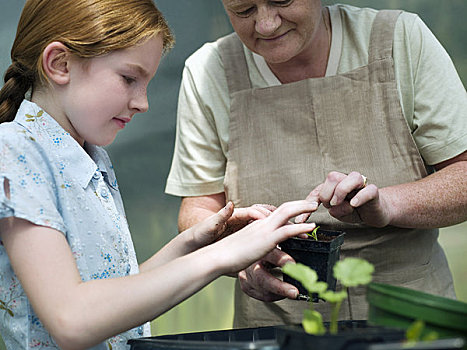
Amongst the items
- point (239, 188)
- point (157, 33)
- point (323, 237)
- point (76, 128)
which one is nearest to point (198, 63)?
point (239, 188)

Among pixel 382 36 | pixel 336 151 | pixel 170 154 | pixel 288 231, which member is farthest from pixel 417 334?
pixel 170 154

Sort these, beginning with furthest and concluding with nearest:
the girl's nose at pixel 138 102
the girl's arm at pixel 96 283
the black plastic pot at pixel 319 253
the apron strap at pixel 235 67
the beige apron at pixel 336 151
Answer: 1. the apron strap at pixel 235 67
2. the beige apron at pixel 336 151
3. the girl's nose at pixel 138 102
4. the black plastic pot at pixel 319 253
5. the girl's arm at pixel 96 283

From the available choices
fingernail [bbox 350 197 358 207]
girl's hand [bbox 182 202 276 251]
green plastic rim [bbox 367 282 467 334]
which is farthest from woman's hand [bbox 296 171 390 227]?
green plastic rim [bbox 367 282 467 334]

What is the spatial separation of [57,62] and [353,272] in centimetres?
81

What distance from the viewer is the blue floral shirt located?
1.03 m

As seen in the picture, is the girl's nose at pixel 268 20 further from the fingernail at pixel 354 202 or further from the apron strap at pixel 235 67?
the fingernail at pixel 354 202

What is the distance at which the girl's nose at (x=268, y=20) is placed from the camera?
1.54m

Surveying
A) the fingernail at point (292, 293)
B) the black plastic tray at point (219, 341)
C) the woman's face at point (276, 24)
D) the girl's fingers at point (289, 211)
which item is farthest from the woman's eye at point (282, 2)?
the black plastic tray at point (219, 341)

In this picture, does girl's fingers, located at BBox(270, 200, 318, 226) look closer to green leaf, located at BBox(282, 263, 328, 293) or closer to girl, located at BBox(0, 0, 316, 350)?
girl, located at BBox(0, 0, 316, 350)

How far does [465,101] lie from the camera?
168cm

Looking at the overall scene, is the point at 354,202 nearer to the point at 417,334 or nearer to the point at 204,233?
the point at 204,233

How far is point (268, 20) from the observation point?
1.54m

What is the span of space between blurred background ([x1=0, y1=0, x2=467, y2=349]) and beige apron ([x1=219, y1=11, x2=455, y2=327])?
860 mm

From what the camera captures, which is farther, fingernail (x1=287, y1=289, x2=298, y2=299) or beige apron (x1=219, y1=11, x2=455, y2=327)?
beige apron (x1=219, y1=11, x2=455, y2=327)
